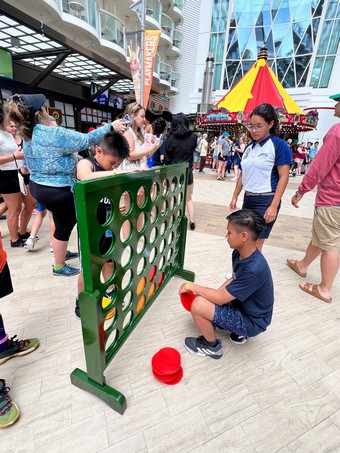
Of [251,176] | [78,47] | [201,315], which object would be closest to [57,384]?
[201,315]

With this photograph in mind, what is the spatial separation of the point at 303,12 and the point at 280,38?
1994 mm

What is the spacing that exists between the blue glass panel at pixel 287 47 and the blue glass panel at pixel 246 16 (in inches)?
120

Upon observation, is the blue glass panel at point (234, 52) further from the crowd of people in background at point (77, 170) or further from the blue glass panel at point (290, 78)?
the crowd of people in background at point (77, 170)

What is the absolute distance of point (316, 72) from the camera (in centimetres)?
1778

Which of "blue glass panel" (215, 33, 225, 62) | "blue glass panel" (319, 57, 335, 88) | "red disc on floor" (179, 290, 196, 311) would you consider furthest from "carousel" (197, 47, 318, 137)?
"blue glass panel" (215, 33, 225, 62)

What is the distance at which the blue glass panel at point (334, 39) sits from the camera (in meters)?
16.7

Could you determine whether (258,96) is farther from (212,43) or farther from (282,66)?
(212,43)

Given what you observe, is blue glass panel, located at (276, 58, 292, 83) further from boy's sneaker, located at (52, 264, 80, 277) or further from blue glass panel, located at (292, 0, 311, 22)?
boy's sneaker, located at (52, 264, 80, 277)

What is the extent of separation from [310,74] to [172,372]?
23.0m

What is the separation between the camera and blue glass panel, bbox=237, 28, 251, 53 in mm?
19266

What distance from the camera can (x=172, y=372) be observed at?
1.48 metres

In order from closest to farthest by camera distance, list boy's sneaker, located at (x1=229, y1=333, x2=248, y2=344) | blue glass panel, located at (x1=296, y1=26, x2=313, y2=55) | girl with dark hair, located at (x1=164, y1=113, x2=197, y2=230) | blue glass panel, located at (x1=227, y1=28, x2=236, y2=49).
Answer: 1. boy's sneaker, located at (x1=229, y1=333, x2=248, y2=344)
2. girl with dark hair, located at (x1=164, y1=113, x2=197, y2=230)
3. blue glass panel, located at (x1=296, y1=26, x2=313, y2=55)
4. blue glass panel, located at (x1=227, y1=28, x2=236, y2=49)

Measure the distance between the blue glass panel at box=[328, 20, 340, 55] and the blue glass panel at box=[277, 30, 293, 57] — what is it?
8.48ft

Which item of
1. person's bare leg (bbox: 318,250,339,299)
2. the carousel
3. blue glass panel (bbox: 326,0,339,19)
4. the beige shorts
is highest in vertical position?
blue glass panel (bbox: 326,0,339,19)
